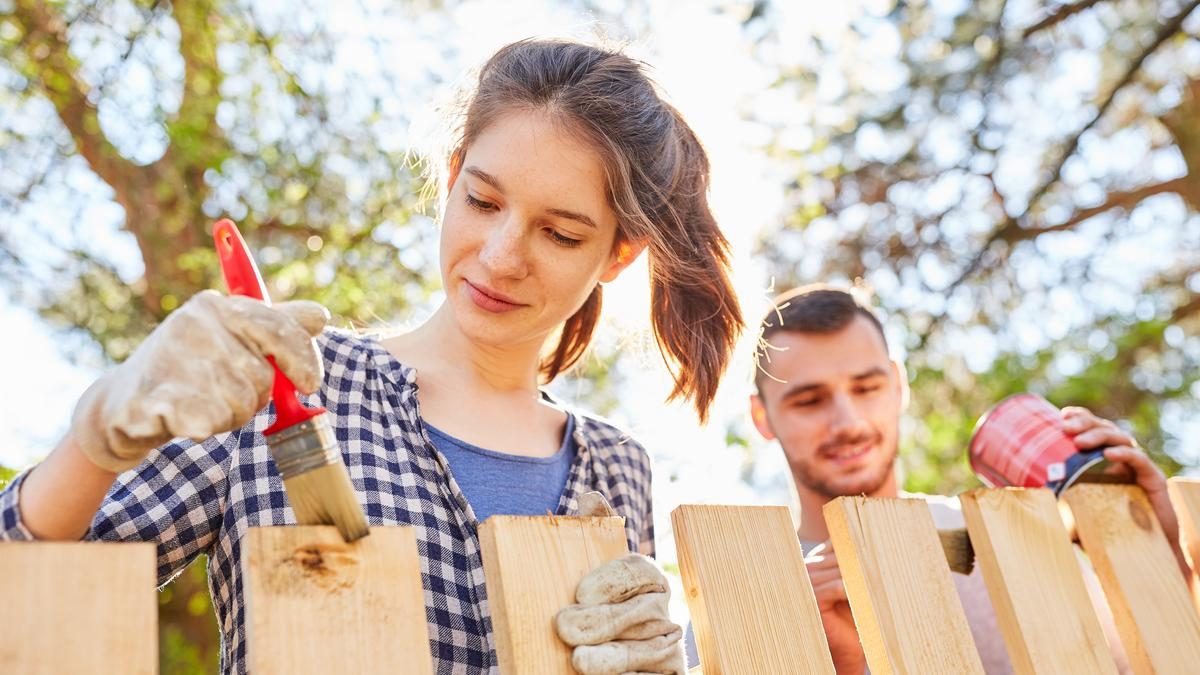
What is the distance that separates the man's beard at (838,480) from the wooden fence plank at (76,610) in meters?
2.03

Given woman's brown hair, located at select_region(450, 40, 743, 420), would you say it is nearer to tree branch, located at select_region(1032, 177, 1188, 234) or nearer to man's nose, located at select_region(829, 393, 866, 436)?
man's nose, located at select_region(829, 393, 866, 436)

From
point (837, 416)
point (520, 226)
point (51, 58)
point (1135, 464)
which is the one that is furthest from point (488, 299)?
point (51, 58)

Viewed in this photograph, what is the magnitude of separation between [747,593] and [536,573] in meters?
0.27

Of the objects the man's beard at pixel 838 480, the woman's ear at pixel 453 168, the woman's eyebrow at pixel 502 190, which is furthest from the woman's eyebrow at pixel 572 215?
the man's beard at pixel 838 480

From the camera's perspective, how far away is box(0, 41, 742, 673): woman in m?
0.96

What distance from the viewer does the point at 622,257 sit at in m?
2.00

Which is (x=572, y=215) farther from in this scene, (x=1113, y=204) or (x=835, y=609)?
(x=1113, y=204)

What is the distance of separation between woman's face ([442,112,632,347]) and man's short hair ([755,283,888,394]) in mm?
1103

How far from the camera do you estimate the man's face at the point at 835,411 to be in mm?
2725

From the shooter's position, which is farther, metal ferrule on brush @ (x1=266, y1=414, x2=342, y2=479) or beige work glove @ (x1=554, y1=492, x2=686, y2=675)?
beige work glove @ (x1=554, y1=492, x2=686, y2=675)

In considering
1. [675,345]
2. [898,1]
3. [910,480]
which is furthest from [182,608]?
[898,1]

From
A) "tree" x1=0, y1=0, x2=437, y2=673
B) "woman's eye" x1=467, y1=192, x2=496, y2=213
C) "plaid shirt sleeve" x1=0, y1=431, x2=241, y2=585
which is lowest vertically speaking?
"plaid shirt sleeve" x1=0, y1=431, x2=241, y2=585

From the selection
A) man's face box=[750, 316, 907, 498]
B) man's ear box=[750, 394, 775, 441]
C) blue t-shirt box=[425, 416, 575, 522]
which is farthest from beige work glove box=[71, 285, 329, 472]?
man's ear box=[750, 394, 775, 441]

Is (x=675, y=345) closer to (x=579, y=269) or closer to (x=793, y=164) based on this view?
(x=579, y=269)
